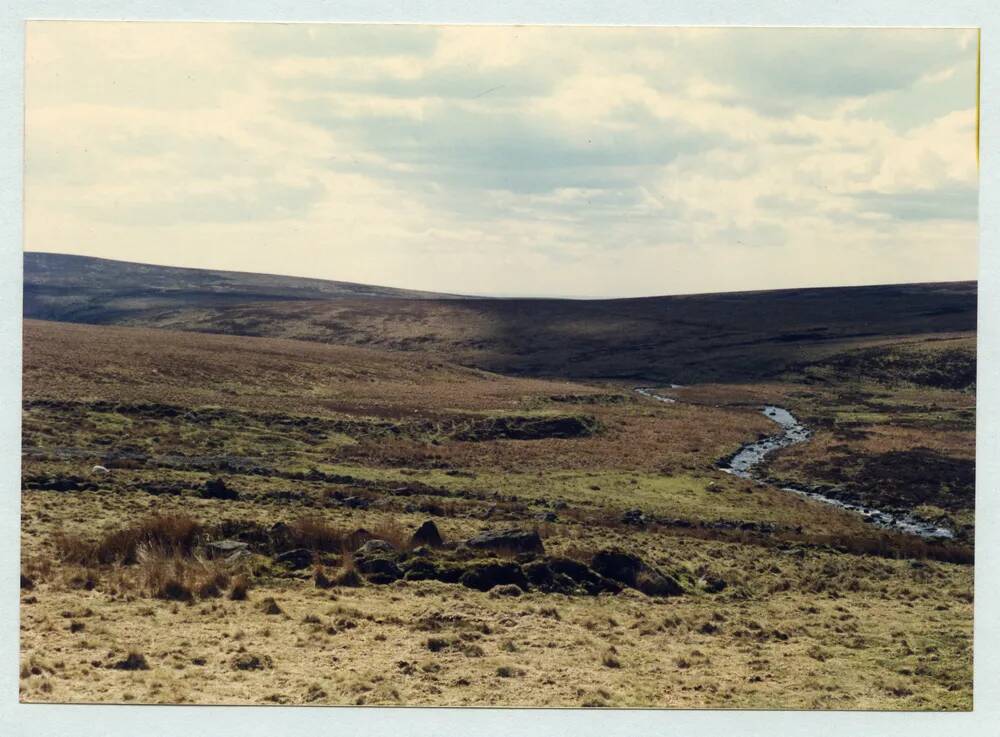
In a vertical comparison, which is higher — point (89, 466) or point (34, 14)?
point (34, 14)

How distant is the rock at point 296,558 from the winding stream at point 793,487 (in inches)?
959

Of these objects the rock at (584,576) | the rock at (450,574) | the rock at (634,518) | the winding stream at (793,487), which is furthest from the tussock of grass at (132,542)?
the winding stream at (793,487)

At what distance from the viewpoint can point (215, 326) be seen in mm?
145750

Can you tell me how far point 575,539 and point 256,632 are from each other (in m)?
13.1

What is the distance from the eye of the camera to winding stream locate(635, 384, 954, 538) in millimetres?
36812

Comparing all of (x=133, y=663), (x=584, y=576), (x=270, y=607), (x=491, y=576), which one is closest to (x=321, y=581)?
(x=270, y=607)

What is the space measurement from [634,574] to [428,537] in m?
6.41

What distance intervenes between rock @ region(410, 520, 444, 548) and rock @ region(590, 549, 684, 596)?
4866 millimetres

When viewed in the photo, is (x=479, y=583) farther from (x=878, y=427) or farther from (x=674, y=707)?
(x=878, y=427)

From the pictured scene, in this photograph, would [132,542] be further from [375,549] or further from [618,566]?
[618,566]

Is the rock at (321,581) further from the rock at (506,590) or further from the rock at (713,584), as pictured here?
the rock at (713,584)

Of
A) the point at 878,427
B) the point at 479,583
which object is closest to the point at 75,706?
the point at 479,583

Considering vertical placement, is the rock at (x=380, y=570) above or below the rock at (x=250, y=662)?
above

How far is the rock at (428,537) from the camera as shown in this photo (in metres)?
26.9
